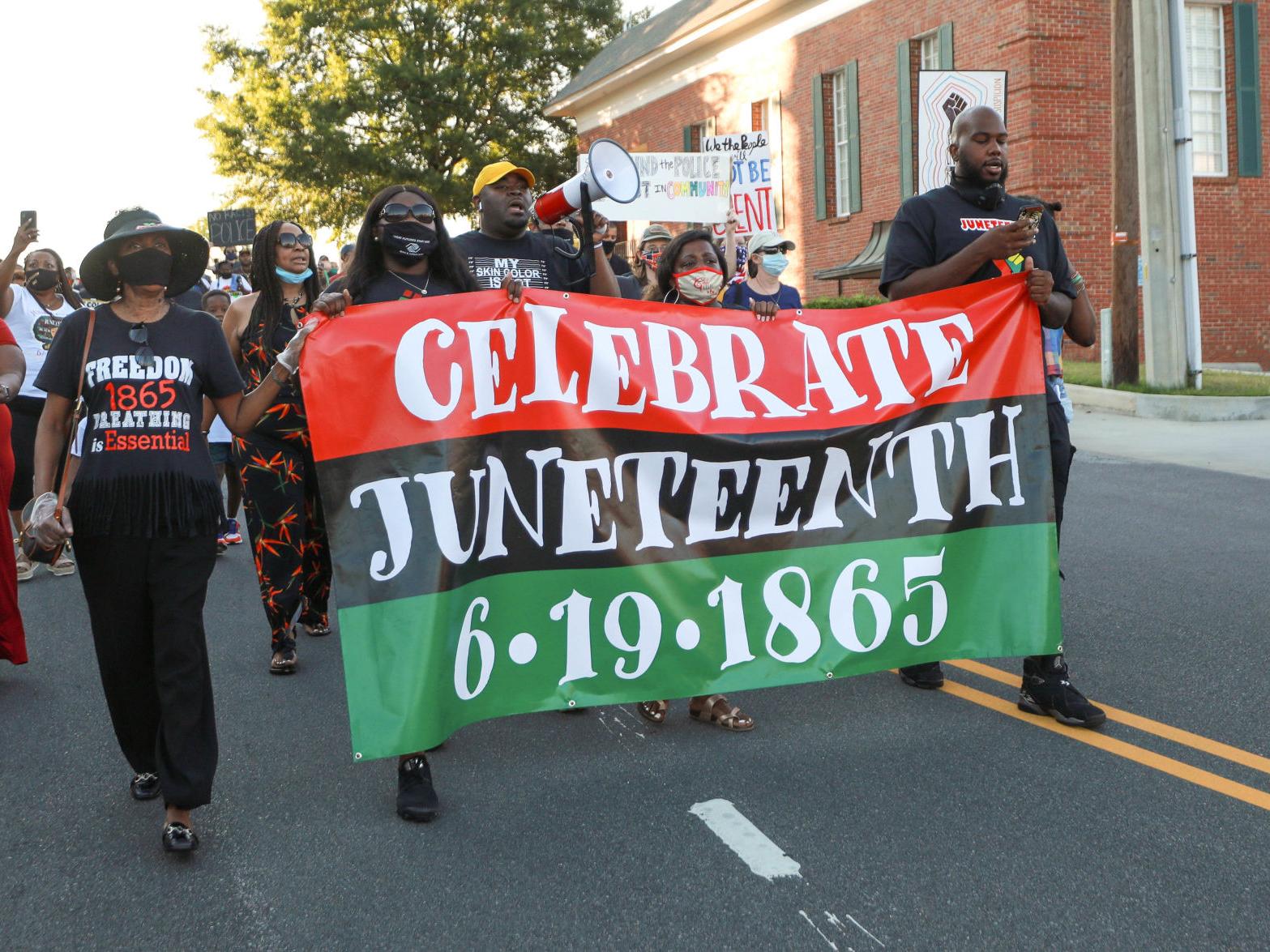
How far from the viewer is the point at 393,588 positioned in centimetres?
434

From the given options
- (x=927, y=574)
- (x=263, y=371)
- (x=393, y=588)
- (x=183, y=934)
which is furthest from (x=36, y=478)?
(x=927, y=574)

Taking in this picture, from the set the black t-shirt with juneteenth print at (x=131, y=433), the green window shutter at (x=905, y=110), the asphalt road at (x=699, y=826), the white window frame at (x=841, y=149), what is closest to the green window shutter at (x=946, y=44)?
the green window shutter at (x=905, y=110)

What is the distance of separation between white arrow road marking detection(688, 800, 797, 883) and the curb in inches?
518

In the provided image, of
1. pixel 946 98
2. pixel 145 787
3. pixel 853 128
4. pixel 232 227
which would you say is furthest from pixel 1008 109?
pixel 145 787

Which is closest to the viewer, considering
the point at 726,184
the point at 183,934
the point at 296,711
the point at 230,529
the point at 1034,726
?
the point at 183,934

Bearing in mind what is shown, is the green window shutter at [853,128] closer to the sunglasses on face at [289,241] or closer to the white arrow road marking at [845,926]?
the sunglasses on face at [289,241]

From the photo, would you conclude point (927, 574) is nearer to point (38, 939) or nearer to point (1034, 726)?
point (1034, 726)

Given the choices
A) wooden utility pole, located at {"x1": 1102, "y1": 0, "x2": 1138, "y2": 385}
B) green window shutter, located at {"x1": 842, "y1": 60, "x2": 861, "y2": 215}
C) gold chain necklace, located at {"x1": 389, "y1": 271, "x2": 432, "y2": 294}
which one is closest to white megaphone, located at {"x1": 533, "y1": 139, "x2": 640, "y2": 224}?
gold chain necklace, located at {"x1": 389, "y1": 271, "x2": 432, "y2": 294}

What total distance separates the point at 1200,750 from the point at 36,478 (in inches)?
151

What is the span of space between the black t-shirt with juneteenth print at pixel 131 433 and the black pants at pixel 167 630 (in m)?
0.07

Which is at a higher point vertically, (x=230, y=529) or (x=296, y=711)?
(x=230, y=529)

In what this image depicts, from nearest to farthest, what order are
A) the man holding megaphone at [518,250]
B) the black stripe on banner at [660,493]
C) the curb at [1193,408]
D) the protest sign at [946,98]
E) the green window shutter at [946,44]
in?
the black stripe on banner at [660,493] → the man holding megaphone at [518,250] → the curb at [1193,408] → the protest sign at [946,98] → the green window shutter at [946,44]

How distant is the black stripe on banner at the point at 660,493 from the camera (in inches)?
173

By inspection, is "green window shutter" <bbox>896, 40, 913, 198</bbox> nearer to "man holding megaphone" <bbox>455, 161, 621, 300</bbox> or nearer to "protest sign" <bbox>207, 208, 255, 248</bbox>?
"protest sign" <bbox>207, 208, 255, 248</bbox>
